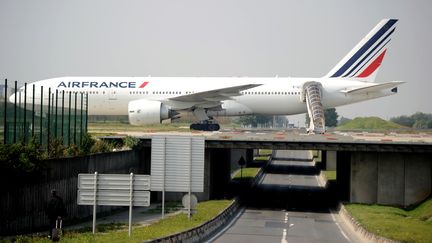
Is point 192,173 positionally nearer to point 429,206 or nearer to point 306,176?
point 429,206

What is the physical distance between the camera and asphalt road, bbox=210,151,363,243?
98.8ft

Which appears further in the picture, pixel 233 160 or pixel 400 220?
pixel 233 160

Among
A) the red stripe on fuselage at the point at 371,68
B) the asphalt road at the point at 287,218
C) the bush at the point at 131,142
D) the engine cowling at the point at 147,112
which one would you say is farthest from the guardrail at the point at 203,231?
the red stripe on fuselage at the point at 371,68

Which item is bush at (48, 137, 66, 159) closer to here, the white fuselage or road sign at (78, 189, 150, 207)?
road sign at (78, 189, 150, 207)

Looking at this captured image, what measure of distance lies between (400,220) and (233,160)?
49.2m

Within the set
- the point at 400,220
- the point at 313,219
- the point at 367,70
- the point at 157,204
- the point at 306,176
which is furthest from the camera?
the point at 306,176

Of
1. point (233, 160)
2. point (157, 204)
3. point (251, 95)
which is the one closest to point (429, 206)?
point (157, 204)

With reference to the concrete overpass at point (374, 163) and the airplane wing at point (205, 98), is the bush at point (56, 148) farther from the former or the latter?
the airplane wing at point (205, 98)

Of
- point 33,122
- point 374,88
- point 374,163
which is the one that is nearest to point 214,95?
point 374,88

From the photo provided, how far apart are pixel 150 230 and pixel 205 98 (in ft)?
104

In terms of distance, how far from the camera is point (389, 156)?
44.7 m

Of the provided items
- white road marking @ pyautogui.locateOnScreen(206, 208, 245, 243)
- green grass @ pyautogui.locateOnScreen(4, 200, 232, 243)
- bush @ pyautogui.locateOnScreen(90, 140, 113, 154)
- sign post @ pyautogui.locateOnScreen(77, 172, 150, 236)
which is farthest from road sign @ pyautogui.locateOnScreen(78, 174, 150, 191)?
bush @ pyautogui.locateOnScreen(90, 140, 113, 154)

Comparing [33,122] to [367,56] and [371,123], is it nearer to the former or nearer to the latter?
[367,56]

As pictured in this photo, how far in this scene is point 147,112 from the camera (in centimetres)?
5447
